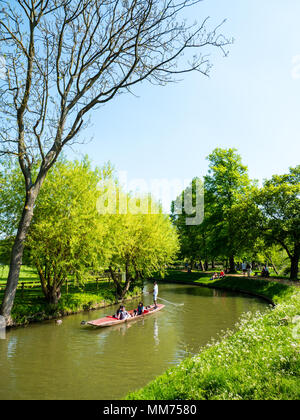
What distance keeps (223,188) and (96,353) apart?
32.5 meters

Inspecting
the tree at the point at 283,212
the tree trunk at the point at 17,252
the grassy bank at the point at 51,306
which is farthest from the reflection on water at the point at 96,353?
the tree at the point at 283,212

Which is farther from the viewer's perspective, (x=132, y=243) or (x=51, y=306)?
(x=132, y=243)

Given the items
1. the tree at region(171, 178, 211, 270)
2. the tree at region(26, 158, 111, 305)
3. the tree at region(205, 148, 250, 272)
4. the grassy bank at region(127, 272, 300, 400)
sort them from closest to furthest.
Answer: the grassy bank at region(127, 272, 300, 400)
the tree at region(26, 158, 111, 305)
the tree at region(205, 148, 250, 272)
the tree at region(171, 178, 211, 270)

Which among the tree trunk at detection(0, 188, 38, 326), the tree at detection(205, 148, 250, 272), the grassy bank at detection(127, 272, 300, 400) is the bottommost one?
the grassy bank at detection(127, 272, 300, 400)

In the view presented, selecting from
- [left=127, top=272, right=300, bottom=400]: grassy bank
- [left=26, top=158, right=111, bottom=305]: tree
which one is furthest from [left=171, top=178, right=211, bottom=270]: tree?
[left=127, top=272, right=300, bottom=400]: grassy bank

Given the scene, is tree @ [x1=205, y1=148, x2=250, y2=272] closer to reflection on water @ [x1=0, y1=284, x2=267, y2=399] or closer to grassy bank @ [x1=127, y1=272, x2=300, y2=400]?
reflection on water @ [x1=0, y1=284, x2=267, y2=399]

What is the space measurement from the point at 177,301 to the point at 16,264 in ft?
63.7

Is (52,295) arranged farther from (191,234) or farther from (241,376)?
(191,234)

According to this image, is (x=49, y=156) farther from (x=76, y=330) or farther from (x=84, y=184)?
(x=76, y=330)

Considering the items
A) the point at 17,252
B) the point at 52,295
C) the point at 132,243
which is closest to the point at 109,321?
the point at 52,295

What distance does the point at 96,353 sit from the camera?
13.2m

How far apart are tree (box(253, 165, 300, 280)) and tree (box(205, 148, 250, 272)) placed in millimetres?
7424

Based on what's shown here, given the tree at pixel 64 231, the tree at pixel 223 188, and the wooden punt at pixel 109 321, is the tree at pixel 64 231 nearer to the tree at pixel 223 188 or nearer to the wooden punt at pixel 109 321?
the wooden punt at pixel 109 321

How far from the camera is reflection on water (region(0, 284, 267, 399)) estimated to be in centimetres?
955
